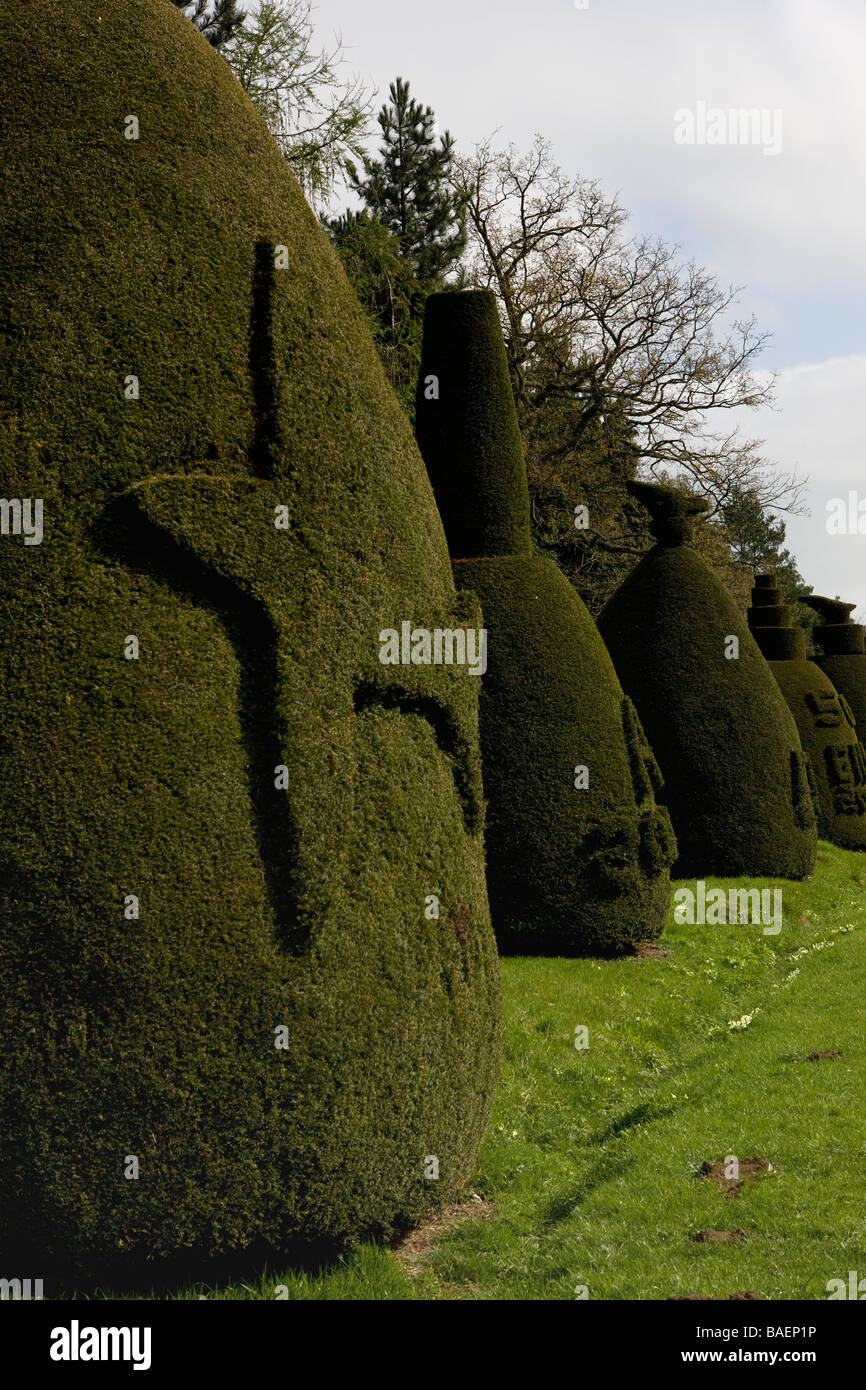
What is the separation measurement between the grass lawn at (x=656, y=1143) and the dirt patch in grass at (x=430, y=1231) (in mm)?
17

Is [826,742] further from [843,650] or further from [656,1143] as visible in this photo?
[656,1143]

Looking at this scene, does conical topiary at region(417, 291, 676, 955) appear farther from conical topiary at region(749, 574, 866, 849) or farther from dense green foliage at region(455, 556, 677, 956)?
conical topiary at region(749, 574, 866, 849)

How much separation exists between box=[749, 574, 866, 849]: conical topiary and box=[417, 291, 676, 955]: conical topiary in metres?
9.66

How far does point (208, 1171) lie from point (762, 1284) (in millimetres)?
2336

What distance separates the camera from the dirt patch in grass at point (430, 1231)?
500cm

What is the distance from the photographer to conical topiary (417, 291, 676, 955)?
1075cm

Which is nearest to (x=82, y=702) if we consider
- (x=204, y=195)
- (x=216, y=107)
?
(x=204, y=195)

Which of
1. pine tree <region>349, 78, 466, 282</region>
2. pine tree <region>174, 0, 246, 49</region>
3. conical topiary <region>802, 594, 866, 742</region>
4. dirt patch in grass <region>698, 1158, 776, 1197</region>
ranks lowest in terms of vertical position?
dirt patch in grass <region>698, 1158, 776, 1197</region>

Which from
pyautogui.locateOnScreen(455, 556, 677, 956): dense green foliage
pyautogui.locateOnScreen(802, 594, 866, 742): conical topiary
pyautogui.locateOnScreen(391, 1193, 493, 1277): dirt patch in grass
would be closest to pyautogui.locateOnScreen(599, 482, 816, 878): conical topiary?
pyautogui.locateOnScreen(455, 556, 677, 956): dense green foliage

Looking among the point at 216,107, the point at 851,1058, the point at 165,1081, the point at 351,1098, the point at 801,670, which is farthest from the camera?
the point at 801,670

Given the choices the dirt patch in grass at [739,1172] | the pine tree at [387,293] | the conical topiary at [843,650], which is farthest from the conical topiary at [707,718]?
the conical topiary at [843,650]

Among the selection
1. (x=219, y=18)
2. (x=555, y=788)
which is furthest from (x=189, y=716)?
(x=219, y=18)

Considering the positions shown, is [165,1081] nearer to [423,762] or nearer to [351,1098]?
[351,1098]

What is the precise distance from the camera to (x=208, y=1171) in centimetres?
429
